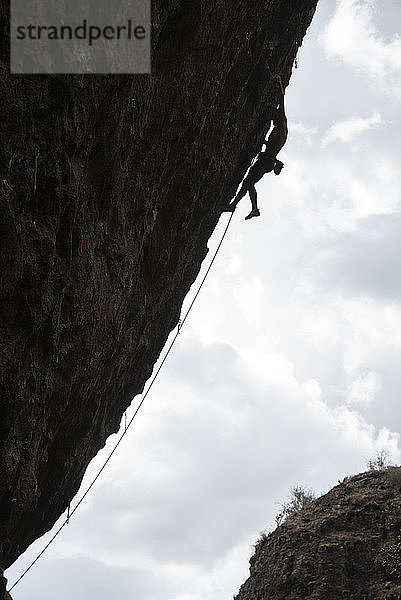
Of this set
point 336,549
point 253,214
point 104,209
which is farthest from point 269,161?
point 336,549

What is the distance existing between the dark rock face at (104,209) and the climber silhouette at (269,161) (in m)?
0.25

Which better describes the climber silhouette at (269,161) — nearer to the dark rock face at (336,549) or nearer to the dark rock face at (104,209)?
the dark rock face at (104,209)

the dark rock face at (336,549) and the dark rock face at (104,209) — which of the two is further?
the dark rock face at (336,549)

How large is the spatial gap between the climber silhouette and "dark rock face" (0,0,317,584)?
9.7 inches

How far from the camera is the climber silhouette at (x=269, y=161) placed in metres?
10.5

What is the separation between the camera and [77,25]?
16.6 ft

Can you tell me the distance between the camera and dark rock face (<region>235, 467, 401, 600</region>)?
1376cm

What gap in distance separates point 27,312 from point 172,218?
12.6ft

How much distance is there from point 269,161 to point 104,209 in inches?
192

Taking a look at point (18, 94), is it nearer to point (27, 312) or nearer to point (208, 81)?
point (27, 312)

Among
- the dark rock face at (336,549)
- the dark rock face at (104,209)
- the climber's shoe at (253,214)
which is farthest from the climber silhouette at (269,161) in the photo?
the dark rock face at (336,549)

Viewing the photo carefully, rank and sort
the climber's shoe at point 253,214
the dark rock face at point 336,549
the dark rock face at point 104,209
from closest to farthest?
1. the dark rock face at point 104,209
2. the climber's shoe at point 253,214
3. the dark rock face at point 336,549

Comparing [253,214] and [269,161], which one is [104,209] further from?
[269,161]

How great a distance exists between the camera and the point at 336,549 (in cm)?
1457
